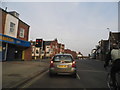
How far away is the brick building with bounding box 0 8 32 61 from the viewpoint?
17422mm

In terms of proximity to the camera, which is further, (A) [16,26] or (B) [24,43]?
(B) [24,43]

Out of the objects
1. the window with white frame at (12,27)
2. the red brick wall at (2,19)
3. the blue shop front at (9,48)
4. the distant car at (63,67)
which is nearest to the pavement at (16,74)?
the distant car at (63,67)

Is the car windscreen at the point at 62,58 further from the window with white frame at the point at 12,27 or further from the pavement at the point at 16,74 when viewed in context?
the window with white frame at the point at 12,27

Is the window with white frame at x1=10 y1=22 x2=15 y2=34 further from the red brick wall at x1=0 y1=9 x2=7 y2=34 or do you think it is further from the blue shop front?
the red brick wall at x1=0 y1=9 x2=7 y2=34

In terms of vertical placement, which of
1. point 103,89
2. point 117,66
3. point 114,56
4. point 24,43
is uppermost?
point 24,43

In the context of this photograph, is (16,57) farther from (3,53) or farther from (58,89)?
(58,89)

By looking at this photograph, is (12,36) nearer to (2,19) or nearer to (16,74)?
(2,19)

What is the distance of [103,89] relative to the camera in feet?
19.3

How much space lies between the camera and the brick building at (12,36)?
57.2 feet

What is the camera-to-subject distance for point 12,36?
19.5 m

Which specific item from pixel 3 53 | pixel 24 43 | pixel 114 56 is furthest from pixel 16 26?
pixel 114 56

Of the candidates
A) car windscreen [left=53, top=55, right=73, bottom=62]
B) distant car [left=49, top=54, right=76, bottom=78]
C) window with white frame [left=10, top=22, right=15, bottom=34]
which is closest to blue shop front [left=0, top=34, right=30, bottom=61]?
window with white frame [left=10, top=22, right=15, bottom=34]

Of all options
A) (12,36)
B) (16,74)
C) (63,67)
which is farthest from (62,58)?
(12,36)

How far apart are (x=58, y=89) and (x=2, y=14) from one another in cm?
1521
